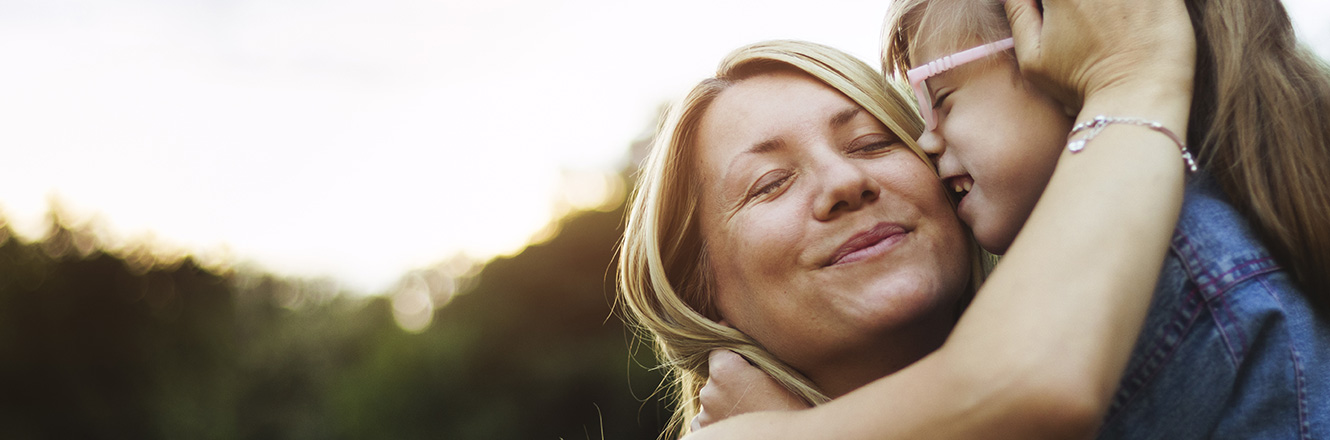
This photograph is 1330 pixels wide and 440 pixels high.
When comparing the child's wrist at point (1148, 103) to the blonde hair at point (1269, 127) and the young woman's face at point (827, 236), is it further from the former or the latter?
the young woman's face at point (827, 236)

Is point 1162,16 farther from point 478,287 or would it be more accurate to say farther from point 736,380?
point 478,287

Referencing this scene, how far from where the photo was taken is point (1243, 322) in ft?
4.84

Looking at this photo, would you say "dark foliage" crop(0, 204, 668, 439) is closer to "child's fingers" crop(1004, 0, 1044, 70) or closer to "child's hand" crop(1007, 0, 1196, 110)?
"child's fingers" crop(1004, 0, 1044, 70)

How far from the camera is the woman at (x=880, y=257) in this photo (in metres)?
1.28

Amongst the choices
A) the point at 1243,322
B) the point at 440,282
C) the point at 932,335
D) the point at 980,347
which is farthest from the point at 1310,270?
the point at 440,282

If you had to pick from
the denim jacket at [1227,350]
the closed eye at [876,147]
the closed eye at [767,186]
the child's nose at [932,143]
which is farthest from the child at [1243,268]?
the closed eye at [767,186]

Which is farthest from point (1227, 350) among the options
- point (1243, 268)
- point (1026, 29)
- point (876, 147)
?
point (876, 147)

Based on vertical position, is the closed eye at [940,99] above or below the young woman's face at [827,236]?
above

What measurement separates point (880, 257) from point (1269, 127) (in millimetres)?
850

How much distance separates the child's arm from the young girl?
0.05 m

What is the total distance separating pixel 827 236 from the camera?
2182 mm

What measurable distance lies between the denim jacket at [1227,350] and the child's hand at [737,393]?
0.94 m

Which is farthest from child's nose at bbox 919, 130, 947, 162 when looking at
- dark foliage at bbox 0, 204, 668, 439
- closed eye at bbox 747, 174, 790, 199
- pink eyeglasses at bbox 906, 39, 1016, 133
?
dark foliage at bbox 0, 204, 668, 439

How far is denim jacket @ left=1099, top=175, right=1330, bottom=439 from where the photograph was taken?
1.48 metres
